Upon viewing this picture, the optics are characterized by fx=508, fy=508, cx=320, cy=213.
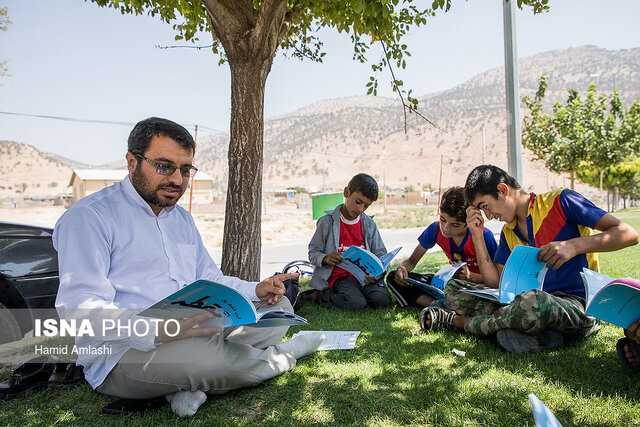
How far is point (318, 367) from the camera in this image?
3.26 m

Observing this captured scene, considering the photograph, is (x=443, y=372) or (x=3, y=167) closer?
(x=443, y=372)

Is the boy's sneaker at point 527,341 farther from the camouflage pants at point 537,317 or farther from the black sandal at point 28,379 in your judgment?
the black sandal at point 28,379

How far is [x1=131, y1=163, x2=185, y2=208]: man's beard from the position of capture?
8.75 ft

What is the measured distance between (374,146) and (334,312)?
73.4 meters

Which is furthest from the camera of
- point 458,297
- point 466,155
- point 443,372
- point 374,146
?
point 374,146

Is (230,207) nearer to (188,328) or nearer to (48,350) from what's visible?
(48,350)

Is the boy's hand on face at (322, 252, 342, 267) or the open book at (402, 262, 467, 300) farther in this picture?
the boy's hand on face at (322, 252, 342, 267)

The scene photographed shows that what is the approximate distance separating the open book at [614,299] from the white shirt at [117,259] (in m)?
2.14

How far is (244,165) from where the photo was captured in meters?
5.20

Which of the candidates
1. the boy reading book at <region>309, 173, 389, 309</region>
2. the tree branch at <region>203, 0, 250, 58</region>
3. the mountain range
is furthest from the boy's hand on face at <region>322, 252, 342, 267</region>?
the mountain range

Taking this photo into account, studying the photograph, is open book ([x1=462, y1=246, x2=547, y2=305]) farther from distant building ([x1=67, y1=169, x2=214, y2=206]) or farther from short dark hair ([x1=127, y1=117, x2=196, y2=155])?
distant building ([x1=67, y1=169, x2=214, y2=206])

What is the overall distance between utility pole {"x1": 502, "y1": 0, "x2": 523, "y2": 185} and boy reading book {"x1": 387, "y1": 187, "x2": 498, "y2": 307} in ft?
5.90

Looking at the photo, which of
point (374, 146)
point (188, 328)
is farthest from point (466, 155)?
point (188, 328)

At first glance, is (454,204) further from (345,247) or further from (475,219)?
(345,247)
